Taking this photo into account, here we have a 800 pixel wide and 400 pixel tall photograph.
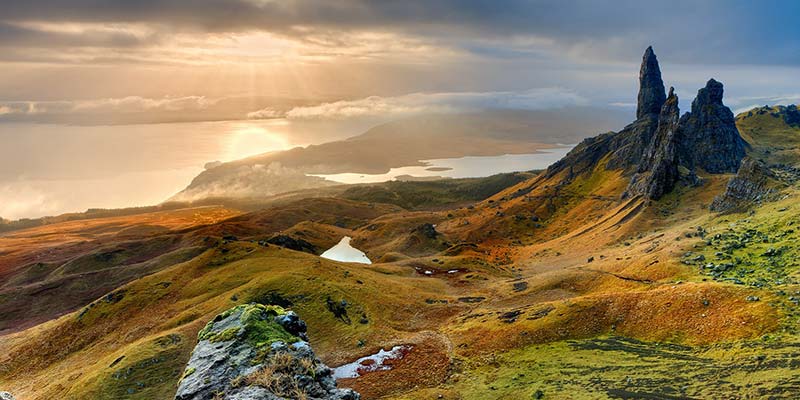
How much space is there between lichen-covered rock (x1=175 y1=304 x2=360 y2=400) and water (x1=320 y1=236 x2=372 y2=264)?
426 feet

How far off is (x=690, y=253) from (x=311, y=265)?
68.2 m

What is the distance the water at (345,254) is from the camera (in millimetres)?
155275

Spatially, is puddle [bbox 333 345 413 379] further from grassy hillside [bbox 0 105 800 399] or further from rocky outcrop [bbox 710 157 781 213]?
rocky outcrop [bbox 710 157 781 213]

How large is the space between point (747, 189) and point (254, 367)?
12040 centimetres

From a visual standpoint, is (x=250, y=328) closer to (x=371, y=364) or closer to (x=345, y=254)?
(x=371, y=364)

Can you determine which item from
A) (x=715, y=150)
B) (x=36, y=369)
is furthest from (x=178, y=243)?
(x=715, y=150)

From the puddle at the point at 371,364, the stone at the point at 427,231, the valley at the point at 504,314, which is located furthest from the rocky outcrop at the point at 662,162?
the puddle at the point at 371,364

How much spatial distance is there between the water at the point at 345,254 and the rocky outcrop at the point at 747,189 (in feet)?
340

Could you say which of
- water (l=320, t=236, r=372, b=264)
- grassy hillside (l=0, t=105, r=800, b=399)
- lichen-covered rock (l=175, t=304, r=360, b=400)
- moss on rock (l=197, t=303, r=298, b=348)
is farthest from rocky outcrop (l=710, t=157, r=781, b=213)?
lichen-covered rock (l=175, t=304, r=360, b=400)

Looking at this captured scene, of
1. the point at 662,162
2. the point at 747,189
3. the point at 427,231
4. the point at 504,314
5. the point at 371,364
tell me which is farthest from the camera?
the point at 427,231

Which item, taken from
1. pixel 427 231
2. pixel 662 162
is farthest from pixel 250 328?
pixel 662 162

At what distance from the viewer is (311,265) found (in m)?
86.7

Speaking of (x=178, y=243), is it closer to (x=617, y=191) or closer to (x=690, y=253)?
(x=690, y=253)

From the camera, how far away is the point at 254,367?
18.5 m
